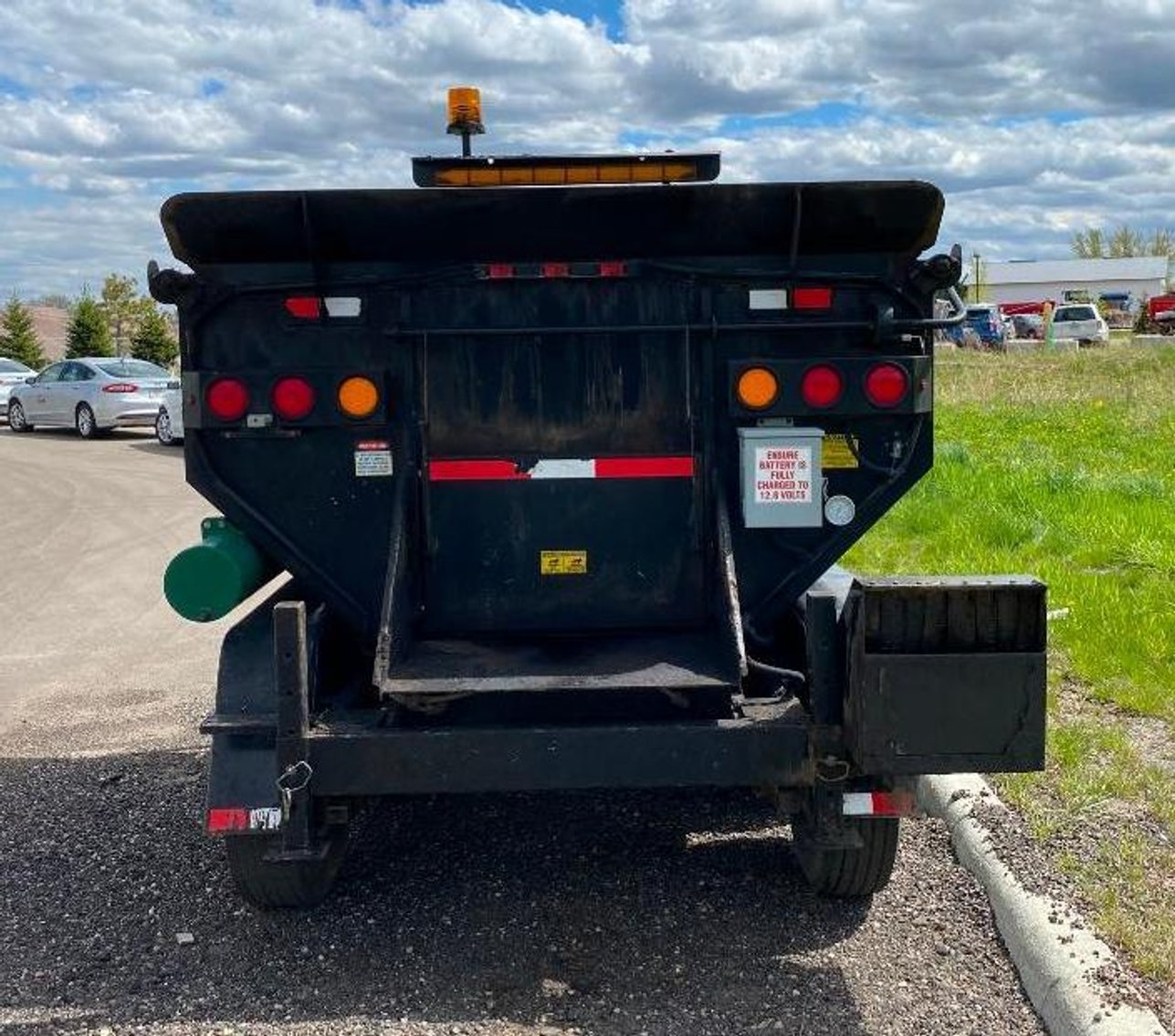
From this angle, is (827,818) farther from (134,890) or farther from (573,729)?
(134,890)

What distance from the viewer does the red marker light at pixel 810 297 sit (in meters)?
4.38

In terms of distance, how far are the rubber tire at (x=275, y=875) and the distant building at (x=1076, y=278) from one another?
110m

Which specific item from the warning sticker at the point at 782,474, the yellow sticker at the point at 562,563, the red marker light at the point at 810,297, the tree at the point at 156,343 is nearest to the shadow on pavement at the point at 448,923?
the yellow sticker at the point at 562,563

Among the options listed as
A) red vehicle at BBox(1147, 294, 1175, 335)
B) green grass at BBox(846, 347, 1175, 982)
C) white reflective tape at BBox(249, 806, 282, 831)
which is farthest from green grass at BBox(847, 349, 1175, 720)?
red vehicle at BBox(1147, 294, 1175, 335)

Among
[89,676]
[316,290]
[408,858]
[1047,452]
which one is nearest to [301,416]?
[316,290]

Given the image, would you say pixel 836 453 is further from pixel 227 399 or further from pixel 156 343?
pixel 156 343

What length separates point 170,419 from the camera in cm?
2217

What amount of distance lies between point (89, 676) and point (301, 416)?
4.20 metres

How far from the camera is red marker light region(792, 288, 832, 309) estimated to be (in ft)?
14.4

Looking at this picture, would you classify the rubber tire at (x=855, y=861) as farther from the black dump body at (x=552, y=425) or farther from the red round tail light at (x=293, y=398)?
the red round tail light at (x=293, y=398)

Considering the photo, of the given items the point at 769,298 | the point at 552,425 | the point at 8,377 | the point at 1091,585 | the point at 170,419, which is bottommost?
the point at 1091,585

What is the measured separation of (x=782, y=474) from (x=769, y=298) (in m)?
0.56

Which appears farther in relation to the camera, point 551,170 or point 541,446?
point 551,170

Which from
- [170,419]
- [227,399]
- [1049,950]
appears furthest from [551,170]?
[170,419]
